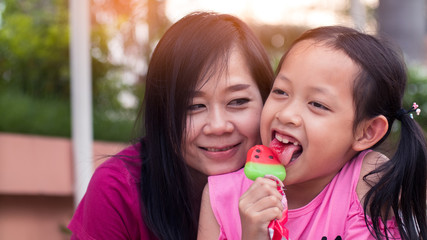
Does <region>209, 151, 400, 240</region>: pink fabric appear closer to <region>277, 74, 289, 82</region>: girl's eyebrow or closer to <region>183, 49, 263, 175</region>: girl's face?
<region>183, 49, 263, 175</region>: girl's face

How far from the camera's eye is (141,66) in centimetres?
621

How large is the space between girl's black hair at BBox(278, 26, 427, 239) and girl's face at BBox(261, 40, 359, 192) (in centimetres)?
5

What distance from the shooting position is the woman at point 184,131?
92.4 inches

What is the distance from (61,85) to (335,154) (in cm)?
383

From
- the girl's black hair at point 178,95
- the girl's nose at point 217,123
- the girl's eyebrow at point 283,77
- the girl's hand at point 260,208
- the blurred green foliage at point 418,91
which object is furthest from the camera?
the blurred green foliage at point 418,91

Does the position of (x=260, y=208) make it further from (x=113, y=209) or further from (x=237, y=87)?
(x=113, y=209)

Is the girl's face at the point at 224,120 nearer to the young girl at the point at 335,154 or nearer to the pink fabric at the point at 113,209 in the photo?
the young girl at the point at 335,154

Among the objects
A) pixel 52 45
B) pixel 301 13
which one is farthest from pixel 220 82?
pixel 301 13

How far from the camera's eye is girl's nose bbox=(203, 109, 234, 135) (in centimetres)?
227

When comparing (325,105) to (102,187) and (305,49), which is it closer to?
(305,49)

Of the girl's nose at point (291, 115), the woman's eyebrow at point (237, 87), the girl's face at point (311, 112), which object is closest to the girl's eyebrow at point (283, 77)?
the girl's face at point (311, 112)

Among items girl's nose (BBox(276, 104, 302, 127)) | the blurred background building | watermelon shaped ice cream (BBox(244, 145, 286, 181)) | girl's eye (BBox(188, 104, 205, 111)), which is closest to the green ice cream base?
watermelon shaped ice cream (BBox(244, 145, 286, 181))

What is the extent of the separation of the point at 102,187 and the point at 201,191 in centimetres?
44

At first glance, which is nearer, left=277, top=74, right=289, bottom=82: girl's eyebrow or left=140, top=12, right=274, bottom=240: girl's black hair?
left=277, top=74, right=289, bottom=82: girl's eyebrow
